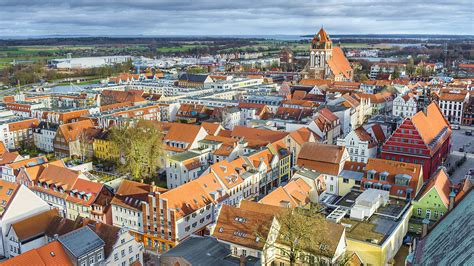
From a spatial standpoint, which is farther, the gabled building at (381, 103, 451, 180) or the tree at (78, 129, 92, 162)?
the tree at (78, 129, 92, 162)

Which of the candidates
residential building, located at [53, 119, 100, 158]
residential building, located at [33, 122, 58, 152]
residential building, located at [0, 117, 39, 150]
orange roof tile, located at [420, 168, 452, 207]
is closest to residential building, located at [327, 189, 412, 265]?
orange roof tile, located at [420, 168, 452, 207]

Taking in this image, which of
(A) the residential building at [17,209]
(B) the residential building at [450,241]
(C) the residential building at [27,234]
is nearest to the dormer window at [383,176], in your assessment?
(B) the residential building at [450,241]

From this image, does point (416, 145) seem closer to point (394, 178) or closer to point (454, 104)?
point (394, 178)

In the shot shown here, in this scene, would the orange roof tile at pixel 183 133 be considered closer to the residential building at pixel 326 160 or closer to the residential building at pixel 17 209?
the residential building at pixel 326 160

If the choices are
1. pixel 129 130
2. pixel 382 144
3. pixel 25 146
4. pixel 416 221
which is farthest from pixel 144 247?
pixel 25 146

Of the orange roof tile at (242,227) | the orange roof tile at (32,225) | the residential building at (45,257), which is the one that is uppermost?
the orange roof tile at (242,227)

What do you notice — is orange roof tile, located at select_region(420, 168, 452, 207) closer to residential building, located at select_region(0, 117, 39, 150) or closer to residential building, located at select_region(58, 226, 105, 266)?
residential building, located at select_region(58, 226, 105, 266)

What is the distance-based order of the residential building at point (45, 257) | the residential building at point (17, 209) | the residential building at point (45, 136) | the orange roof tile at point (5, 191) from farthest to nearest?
the residential building at point (45, 136) < the orange roof tile at point (5, 191) < the residential building at point (17, 209) < the residential building at point (45, 257)
